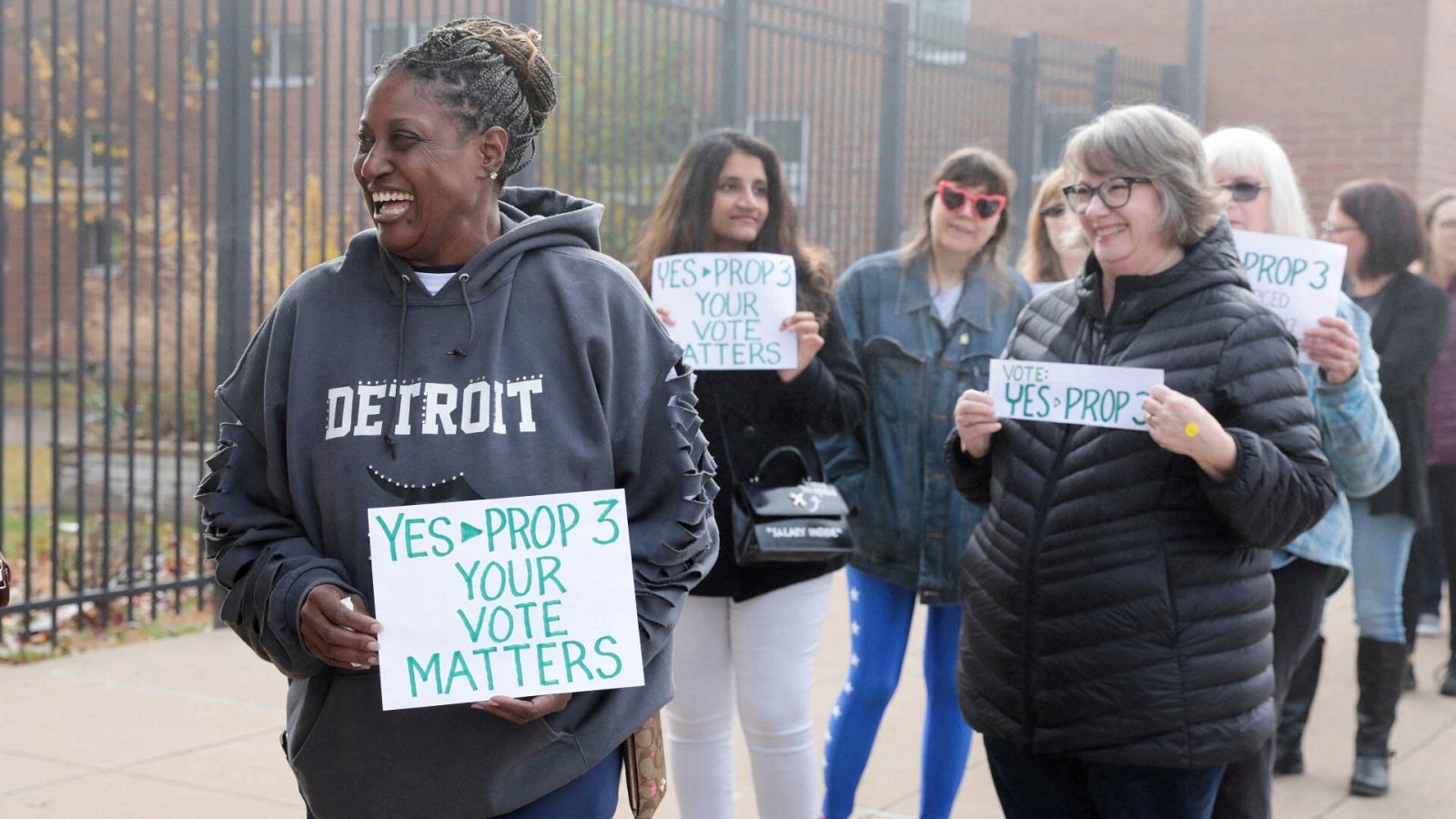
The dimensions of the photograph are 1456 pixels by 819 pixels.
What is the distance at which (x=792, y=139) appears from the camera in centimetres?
1027

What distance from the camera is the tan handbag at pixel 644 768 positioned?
8.20 feet

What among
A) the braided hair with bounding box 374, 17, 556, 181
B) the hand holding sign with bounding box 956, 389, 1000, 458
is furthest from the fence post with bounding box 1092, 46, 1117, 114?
the braided hair with bounding box 374, 17, 556, 181

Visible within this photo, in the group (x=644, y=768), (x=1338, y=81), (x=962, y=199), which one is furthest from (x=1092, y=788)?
(x=1338, y=81)

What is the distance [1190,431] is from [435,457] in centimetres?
138

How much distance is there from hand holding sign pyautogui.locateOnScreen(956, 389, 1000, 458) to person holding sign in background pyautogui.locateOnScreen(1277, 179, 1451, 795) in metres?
2.30

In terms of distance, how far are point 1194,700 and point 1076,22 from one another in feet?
48.1

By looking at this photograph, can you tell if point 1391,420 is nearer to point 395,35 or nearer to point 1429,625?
point 1429,625

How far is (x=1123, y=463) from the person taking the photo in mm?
3053

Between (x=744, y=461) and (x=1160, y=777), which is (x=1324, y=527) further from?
(x=744, y=461)

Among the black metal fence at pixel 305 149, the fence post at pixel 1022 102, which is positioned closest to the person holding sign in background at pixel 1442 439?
the black metal fence at pixel 305 149

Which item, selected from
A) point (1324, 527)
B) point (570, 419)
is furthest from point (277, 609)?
point (1324, 527)

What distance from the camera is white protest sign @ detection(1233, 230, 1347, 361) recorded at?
3.87 metres

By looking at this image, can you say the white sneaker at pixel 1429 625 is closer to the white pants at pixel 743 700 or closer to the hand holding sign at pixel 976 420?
the white pants at pixel 743 700

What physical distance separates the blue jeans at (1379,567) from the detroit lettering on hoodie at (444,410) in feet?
12.9
